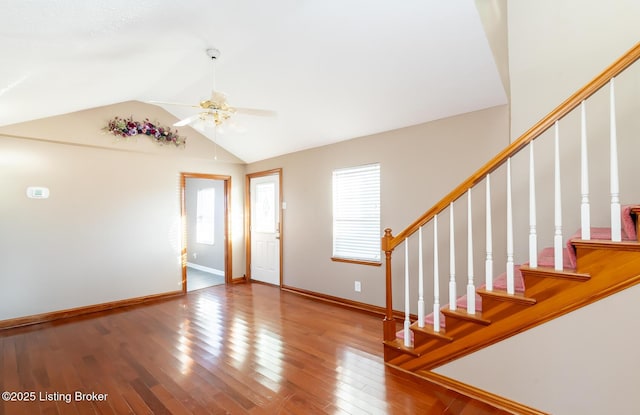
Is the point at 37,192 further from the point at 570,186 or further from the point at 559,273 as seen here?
the point at 570,186

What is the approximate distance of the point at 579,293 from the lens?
1669mm

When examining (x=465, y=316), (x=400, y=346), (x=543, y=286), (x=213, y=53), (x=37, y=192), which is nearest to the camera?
(x=543, y=286)

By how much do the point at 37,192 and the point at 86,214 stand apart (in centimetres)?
58

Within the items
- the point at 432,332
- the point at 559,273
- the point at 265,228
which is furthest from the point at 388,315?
the point at 265,228

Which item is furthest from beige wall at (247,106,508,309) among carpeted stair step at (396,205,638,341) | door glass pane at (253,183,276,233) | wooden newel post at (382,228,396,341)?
wooden newel post at (382,228,396,341)

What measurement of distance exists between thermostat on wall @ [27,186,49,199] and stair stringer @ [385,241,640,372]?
5.01 m

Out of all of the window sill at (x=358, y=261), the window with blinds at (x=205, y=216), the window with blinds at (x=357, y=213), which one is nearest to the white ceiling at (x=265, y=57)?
the window with blinds at (x=357, y=213)

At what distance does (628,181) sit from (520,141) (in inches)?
52.2

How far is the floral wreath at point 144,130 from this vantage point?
4.27 meters

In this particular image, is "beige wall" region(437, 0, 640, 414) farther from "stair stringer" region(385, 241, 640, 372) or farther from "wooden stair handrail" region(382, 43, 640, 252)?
"wooden stair handrail" region(382, 43, 640, 252)

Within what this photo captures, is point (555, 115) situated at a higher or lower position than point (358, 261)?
A: higher

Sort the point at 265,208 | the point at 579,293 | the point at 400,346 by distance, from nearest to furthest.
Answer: the point at 579,293
the point at 400,346
the point at 265,208

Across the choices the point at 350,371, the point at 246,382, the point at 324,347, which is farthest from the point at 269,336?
the point at 350,371

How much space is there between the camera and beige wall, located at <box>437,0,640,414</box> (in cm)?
161
